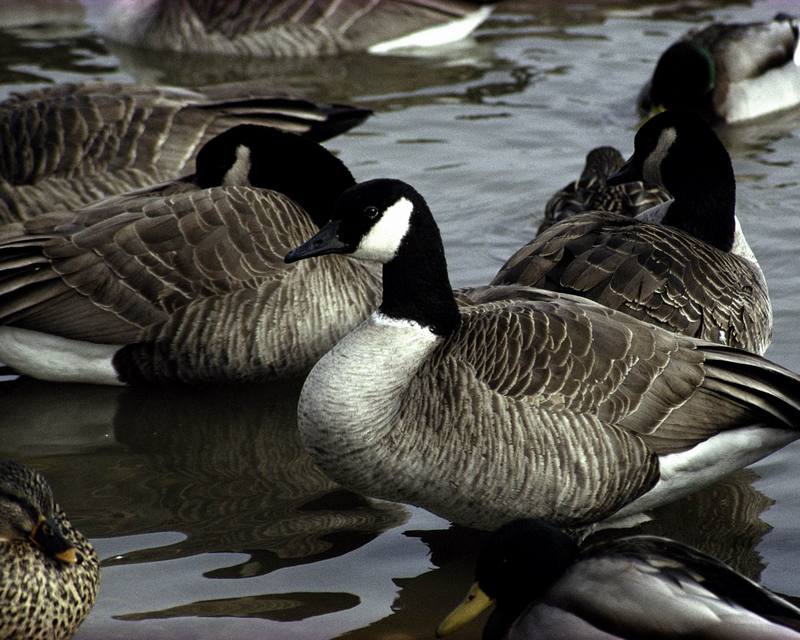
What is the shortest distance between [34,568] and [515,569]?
5.84 ft

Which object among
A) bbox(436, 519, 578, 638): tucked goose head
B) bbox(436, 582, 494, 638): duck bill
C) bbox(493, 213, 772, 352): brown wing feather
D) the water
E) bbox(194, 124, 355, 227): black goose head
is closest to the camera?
bbox(436, 519, 578, 638): tucked goose head

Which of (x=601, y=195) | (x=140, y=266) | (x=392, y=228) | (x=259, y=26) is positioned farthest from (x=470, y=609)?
(x=259, y=26)

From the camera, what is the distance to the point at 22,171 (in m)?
9.06

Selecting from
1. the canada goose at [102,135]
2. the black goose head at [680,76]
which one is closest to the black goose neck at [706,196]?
the canada goose at [102,135]

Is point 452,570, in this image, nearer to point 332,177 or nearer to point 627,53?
point 332,177

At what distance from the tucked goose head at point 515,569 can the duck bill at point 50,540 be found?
55.8 inches

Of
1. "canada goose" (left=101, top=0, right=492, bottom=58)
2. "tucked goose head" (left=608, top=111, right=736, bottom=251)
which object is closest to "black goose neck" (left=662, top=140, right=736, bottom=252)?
"tucked goose head" (left=608, top=111, right=736, bottom=251)

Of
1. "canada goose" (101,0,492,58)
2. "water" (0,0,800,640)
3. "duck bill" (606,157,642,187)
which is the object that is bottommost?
"water" (0,0,800,640)

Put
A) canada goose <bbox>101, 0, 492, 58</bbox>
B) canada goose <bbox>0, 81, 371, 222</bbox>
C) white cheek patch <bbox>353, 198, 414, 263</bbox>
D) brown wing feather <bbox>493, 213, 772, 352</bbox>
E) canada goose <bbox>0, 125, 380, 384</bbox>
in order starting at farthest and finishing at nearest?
canada goose <bbox>101, 0, 492, 58</bbox>, canada goose <bbox>0, 81, 371, 222</bbox>, canada goose <bbox>0, 125, 380, 384</bbox>, brown wing feather <bbox>493, 213, 772, 352</bbox>, white cheek patch <bbox>353, 198, 414, 263</bbox>

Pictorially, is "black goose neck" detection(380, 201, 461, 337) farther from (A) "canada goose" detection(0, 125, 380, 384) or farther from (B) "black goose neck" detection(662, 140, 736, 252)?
(B) "black goose neck" detection(662, 140, 736, 252)

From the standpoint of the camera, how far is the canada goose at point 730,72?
1176cm

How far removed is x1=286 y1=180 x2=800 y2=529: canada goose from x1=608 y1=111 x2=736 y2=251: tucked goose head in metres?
1.83

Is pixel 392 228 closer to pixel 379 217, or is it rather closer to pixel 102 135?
pixel 379 217

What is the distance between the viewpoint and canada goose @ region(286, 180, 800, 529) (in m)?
5.79
